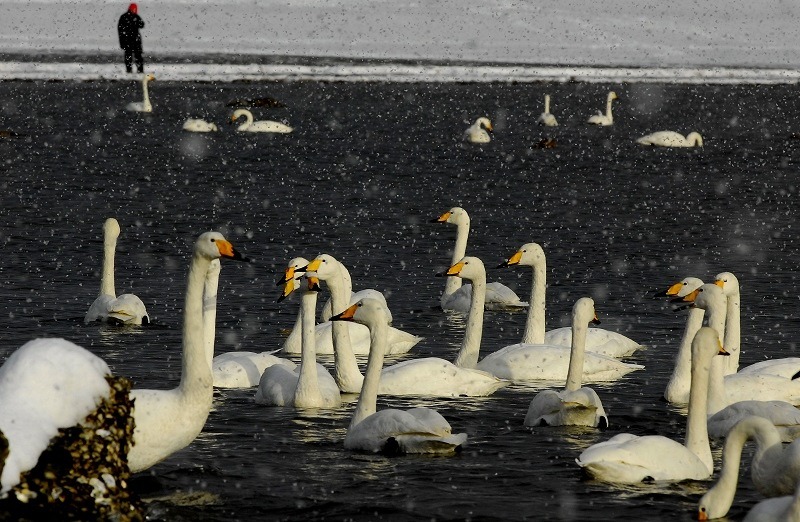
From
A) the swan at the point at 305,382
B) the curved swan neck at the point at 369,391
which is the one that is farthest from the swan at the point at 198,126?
the curved swan neck at the point at 369,391

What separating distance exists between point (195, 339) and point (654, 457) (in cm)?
317

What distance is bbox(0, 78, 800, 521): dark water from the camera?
1110 centimetres

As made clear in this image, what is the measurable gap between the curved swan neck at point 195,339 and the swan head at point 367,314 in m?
1.68

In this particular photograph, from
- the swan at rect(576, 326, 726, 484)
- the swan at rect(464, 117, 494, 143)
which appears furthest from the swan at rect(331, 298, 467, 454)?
the swan at rect(464, 117, 494, 143)

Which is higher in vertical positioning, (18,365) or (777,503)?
(18,365)

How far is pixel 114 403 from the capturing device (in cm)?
848

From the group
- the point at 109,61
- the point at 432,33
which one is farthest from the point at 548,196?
the point at 432,33

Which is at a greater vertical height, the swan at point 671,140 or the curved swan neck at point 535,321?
the curved swan neck at point 535,321

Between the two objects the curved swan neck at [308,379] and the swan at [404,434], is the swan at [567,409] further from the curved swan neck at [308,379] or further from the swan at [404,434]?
the curved swan neck at [308,379]

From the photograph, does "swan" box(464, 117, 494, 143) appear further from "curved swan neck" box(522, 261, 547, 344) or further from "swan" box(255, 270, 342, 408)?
"swan" box(255, 270, 342, 408)

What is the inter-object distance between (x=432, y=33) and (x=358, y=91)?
32.5 metres

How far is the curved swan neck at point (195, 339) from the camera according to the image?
10555 mm

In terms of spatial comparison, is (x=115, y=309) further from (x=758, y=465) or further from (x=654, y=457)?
(x=758, y=465)

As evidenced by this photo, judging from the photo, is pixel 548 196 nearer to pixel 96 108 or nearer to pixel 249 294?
pixel 249 294
